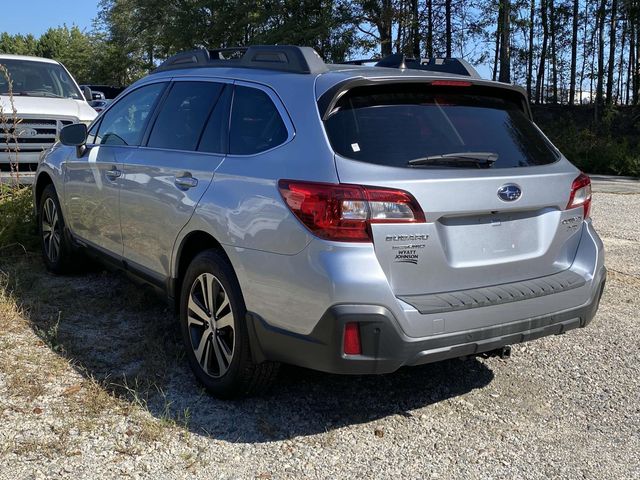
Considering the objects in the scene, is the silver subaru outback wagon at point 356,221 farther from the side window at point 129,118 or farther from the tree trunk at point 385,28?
the tree trunk at point 385,28

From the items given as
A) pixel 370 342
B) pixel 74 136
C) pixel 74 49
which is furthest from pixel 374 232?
pixel 74 49

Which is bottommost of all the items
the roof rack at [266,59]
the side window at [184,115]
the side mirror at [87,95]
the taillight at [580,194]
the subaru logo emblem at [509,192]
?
the taillight at [580,194]

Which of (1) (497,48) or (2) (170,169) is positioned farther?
(1) (497,48)

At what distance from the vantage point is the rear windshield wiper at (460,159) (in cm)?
320

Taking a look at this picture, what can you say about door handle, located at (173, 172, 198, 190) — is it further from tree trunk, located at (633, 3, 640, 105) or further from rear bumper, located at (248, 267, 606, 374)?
tree trunk, located at (633, 3, 640, 105)

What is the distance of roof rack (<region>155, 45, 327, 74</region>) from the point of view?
11.8 ft

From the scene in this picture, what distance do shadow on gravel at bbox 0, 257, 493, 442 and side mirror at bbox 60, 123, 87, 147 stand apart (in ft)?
4.13

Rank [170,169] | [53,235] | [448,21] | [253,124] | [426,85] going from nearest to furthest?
1. [426,85]
2. [253,124]
3. [170,169]
4. [53,235]
5. [448,21]

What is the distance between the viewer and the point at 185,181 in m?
3.85

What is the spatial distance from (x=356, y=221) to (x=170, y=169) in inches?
60.0

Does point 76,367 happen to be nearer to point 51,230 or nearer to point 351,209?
point 351,209

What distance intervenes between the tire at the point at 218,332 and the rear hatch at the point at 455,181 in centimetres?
87

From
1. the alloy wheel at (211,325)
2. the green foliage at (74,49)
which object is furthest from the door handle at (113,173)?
the green foliage at (74,49)

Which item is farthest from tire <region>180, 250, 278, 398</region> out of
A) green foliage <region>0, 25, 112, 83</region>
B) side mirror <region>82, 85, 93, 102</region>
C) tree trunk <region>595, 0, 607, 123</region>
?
green foliage <region>0, 25, 112, 83</region>
